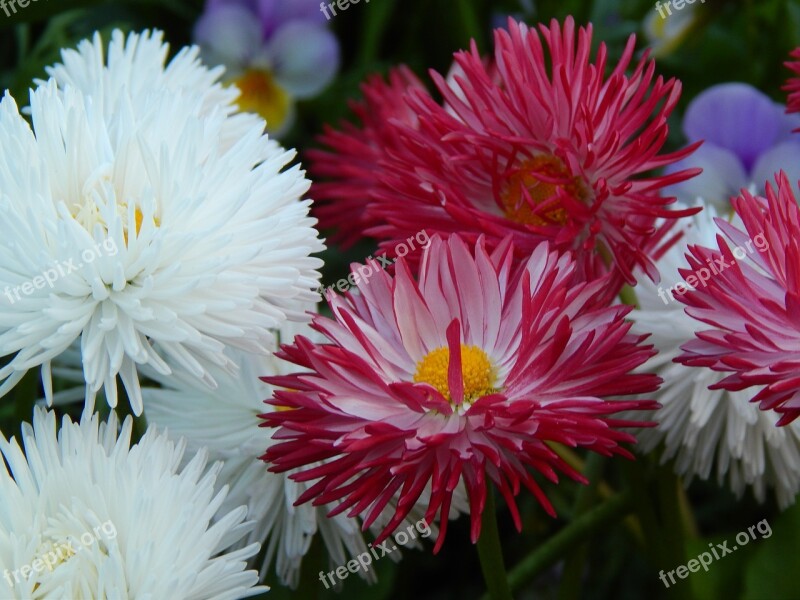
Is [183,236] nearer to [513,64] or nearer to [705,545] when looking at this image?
[513,64]

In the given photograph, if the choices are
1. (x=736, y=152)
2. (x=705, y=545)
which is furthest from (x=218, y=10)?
(x=705, y=545)

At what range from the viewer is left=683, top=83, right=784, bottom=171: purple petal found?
531mm

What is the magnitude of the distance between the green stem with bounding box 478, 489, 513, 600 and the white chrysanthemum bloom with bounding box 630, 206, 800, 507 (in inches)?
3.6

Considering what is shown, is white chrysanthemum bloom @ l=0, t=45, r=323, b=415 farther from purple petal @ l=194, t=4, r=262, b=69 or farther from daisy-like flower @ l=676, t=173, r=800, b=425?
purple petal @ l=194, t=4, r=262, b=69

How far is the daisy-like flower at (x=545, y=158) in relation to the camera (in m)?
0.33

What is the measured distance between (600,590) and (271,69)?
416 millimetres

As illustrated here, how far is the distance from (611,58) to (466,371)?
1.56 feet

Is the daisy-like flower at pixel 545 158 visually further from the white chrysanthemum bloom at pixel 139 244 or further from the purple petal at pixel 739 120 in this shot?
the purple petal at pixel 739 120

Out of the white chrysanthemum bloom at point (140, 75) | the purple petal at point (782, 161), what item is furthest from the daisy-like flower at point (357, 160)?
the purple petal at point (782, 161)

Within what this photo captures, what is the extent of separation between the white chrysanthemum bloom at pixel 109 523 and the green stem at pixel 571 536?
15 cm

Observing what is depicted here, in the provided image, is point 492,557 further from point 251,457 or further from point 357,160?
point 357,160

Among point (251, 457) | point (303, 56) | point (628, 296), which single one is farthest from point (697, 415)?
point (303, 56)

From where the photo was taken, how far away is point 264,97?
28.7 inches

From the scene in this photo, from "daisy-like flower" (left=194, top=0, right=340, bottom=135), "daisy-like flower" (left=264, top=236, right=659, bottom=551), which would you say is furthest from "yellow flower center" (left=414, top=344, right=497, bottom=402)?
"daisy-like flower" (left=194, top=0, right=340, bottom=135)
